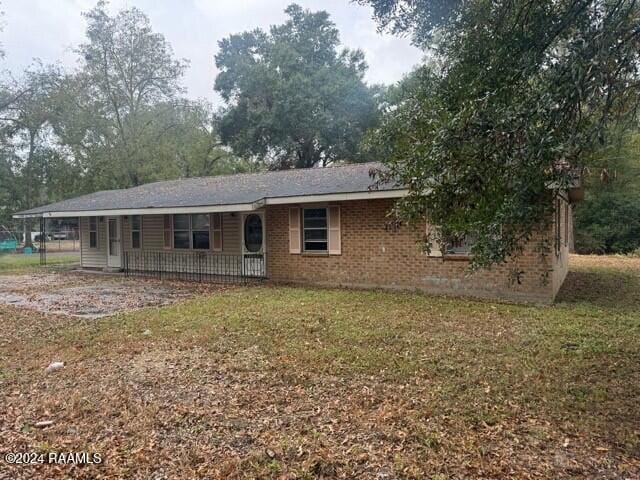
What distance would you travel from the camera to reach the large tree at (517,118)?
348cm

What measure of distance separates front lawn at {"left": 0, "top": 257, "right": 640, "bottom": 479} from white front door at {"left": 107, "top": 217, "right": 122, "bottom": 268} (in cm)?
992

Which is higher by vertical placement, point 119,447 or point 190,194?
point 190,194

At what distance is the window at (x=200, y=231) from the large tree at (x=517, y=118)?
11426mm

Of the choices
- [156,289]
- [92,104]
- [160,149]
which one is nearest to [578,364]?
[156,289]

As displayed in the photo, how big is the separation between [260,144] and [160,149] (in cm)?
649

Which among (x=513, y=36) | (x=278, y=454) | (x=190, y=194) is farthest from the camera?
(x=190, y=194)

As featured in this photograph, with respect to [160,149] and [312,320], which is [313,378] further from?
[160,149]

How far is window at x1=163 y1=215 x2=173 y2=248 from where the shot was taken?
637 inches

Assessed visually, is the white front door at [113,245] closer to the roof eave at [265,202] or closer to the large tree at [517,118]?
the roof eave at [265,202]

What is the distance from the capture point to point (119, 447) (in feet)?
12.2

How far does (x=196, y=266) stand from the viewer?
15.4 m

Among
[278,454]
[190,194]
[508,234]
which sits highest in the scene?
[190,194]

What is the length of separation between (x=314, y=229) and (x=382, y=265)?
89.1 inches

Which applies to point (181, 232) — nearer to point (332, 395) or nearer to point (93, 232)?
point (93, 232)
